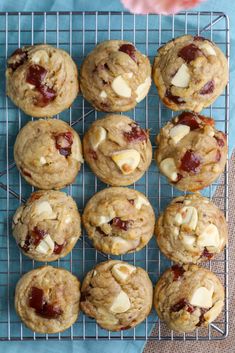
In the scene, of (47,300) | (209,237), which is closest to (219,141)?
(209,237)

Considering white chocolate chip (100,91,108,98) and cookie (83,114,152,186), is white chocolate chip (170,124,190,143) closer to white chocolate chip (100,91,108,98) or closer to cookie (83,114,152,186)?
cookie (83,114,152,186)

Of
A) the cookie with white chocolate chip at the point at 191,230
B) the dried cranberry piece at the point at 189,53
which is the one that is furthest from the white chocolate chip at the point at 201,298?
the dried cranberry piece at the point at 189,53

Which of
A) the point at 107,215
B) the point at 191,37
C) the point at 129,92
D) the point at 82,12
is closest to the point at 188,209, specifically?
the point at 107,215

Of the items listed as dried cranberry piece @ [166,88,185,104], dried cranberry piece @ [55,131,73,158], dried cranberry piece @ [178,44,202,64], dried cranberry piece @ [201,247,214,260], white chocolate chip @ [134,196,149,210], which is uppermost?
dried cranberry piece @ [178,44,202,64]

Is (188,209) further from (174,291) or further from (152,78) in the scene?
(152,78)

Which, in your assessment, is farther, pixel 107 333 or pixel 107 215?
pixel 107 333

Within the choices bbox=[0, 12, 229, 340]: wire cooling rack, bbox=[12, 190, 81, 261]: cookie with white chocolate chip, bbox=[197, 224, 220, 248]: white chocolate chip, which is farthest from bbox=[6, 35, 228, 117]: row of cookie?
bbox=[197, 224, 220, 248]: white chocolate chip

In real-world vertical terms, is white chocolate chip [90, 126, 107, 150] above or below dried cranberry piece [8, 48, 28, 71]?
below
